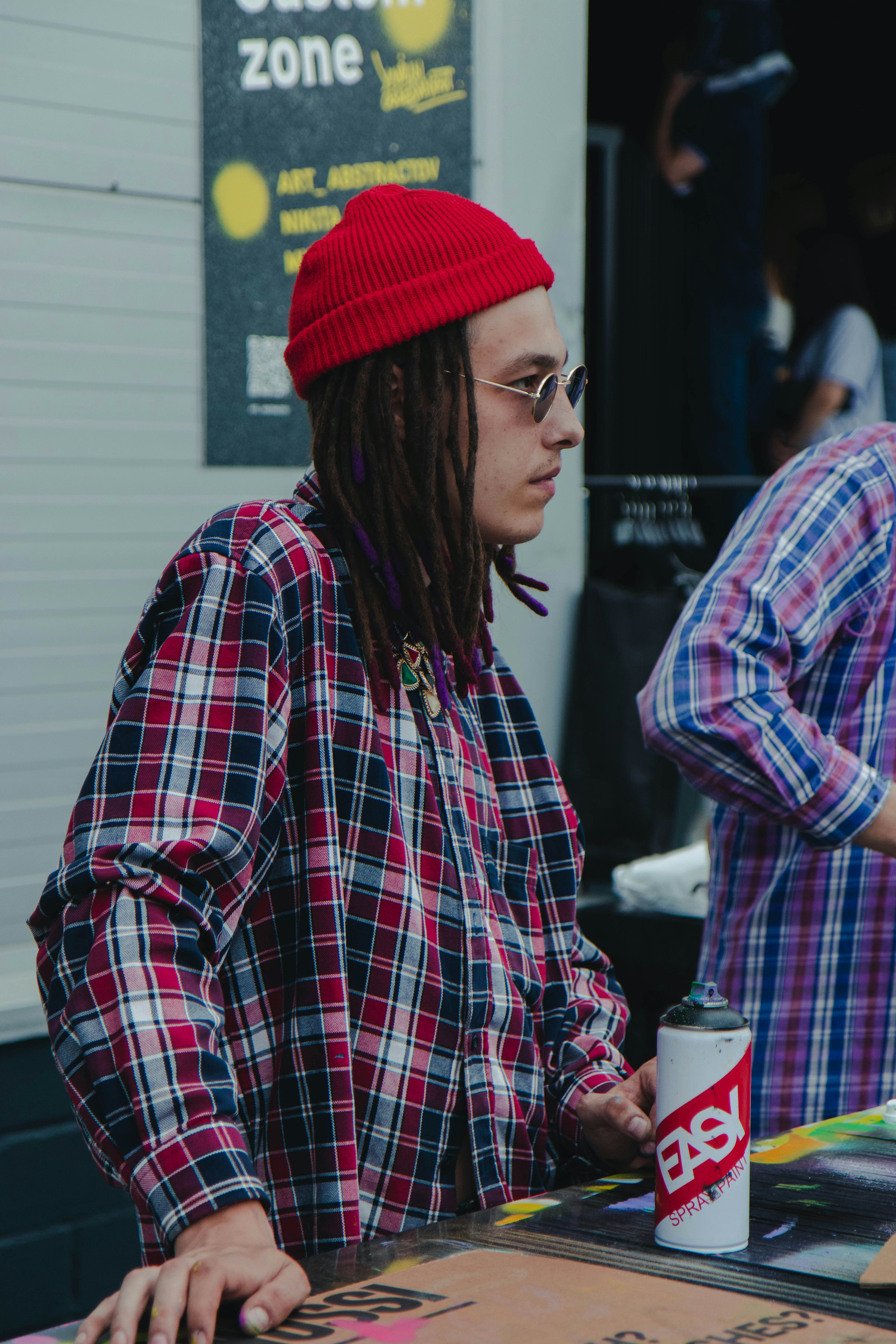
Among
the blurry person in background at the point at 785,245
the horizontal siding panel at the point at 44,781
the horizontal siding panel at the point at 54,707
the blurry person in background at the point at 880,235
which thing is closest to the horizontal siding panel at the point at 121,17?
the horizontal siding panel at the point at 54,707

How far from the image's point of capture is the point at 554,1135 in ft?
5.89

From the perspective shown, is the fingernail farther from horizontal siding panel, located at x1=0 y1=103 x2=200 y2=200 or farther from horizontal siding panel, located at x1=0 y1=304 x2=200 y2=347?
horizontal siding panel, located at x1=0 y1=103 x2=200 y2=200

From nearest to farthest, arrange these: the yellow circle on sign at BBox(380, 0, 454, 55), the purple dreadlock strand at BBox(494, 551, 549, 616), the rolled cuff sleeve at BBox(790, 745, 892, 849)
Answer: the purple dreadlock strand at BBox(494, 551, 549, 616)
the rolled cuff sleeve at BBox(790, 745, 892, 849)
the yellow circle on sign at BBox(380, 0, 454, 55)

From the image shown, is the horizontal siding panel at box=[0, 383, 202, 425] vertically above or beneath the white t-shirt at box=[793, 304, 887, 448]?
beneath

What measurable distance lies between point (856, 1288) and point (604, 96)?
587 centimetres

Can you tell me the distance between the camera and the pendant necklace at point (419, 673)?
1.74 meters

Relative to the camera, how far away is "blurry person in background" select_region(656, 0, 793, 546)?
214 inches

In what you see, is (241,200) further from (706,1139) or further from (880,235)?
(880,235)

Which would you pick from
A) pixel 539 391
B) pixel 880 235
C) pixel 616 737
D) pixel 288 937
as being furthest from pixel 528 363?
pixel 880 235

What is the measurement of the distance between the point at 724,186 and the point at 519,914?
14.7ft

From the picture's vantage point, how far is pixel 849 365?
575 cm

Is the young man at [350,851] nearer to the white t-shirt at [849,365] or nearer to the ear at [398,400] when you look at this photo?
the ear at [398,400]

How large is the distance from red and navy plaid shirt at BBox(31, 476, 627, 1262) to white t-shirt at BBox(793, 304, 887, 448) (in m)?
Result: 4.34

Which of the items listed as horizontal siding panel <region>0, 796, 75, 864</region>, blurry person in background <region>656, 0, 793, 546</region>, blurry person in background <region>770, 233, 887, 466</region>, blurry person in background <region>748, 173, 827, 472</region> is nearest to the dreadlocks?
horizontal siding panel <region>0, 796, 75, 864</region>
